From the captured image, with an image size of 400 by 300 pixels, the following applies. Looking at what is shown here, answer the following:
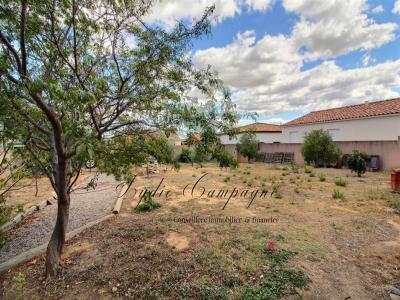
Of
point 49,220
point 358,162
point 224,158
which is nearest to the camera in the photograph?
point 224,158

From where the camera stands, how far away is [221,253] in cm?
433

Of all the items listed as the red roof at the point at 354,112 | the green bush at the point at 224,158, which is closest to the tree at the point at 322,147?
the red roof at the point at 354,112

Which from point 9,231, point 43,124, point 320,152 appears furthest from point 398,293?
point 320,152

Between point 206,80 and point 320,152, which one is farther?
point 320,152

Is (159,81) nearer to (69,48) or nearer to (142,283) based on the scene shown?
(69,48)

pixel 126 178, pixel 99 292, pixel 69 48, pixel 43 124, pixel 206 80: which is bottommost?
pixel 99 292

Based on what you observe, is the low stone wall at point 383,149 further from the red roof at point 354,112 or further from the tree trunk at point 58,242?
the tree trunk at point 58,242

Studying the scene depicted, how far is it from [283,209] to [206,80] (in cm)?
455

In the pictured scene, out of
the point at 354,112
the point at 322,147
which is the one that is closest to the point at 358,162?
the point at 322,147

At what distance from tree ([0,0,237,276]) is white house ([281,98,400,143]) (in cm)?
1685

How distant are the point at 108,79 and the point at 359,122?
70.9 ft

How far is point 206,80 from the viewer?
3.84m

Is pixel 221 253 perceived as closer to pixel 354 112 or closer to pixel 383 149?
pixel 383 149

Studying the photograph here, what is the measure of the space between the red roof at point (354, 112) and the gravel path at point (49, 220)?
62.3ft
